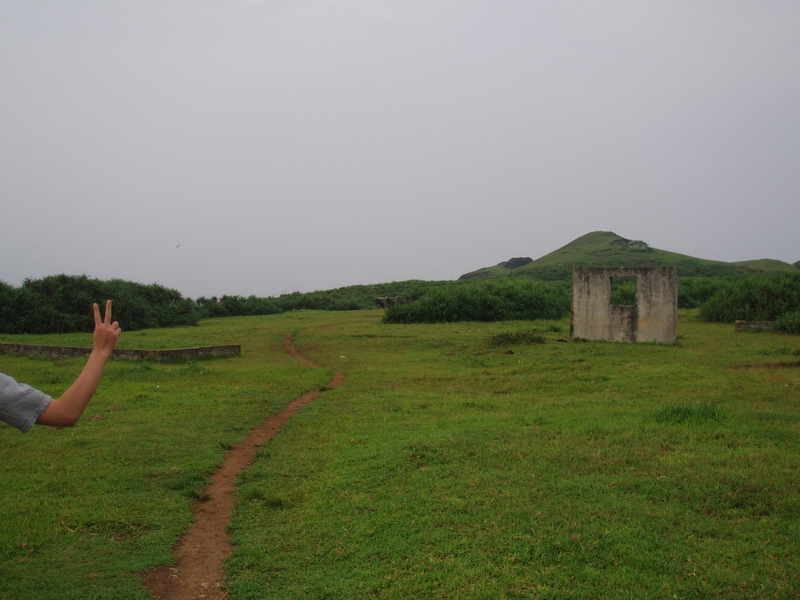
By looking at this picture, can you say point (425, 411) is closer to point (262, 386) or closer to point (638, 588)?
point (262, 386)

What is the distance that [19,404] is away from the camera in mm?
3350

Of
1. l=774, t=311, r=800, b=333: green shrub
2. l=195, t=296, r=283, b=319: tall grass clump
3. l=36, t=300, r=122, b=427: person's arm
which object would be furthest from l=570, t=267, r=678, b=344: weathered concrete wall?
l=195, t=296, r=283, b=319: tall grass clump

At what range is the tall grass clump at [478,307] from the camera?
94.7 feet

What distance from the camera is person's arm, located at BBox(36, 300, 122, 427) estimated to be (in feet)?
11.0

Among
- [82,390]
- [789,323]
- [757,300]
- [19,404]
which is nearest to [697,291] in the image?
[757,300]

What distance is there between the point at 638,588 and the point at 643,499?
1.41 metres

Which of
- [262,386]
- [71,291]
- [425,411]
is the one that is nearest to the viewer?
[425,411]

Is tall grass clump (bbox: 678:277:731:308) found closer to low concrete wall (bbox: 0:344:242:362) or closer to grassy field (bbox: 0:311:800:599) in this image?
grassy field (bbox: 0:311:800:599)

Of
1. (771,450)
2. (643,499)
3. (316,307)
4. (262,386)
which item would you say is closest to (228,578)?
(643,499)

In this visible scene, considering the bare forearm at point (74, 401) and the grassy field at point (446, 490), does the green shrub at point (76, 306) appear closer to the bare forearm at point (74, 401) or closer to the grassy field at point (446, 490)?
the grassy field at point (446, 490)

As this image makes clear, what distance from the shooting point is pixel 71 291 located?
26.5 meters

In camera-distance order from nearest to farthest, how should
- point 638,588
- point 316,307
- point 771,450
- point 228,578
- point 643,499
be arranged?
point 638,588 → point 228,578 → point 643,499 → point 771,450 → point 316,307

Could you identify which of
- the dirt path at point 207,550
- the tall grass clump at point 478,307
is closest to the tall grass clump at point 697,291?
the tall grass clump at point 478,307

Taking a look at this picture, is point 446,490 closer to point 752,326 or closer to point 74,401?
point 74,401
